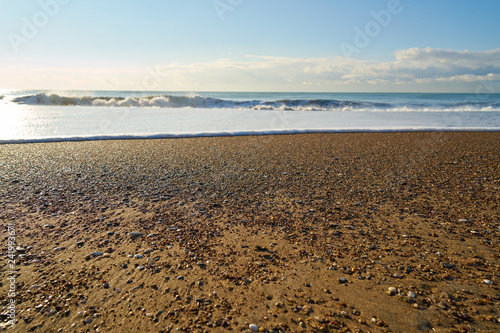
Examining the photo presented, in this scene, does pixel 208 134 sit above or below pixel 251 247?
above

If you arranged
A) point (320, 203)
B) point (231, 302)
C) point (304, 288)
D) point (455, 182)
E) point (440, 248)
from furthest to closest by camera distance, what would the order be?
1. point (455, 182)
2. point (320, 203)
3. point (440, 248)
4. point (304, 288)
5. point (231, 302)

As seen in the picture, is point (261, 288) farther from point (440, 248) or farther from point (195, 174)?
point (195, 174)

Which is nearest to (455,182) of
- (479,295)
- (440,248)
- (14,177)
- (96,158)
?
(440,248)

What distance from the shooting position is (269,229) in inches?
128

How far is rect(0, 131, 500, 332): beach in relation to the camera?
204 cm

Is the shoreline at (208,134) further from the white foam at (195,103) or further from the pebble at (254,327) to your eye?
the white foam at (195,103)

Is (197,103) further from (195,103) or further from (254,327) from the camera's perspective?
(254,327)

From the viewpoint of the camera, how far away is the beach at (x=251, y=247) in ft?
6.70

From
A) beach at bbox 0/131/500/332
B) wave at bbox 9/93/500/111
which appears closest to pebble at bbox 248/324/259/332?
beach at bbox 0/131/500/332

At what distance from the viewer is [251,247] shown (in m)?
2.89

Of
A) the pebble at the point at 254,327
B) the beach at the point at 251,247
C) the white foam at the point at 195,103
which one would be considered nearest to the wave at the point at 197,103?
the white foam at the point at 195,103

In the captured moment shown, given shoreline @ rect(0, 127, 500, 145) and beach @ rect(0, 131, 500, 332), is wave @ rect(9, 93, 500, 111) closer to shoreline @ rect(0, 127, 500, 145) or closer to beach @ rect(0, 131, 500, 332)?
shoreline @ rect(0, 127, 500, 145)

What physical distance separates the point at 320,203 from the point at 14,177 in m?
5.34

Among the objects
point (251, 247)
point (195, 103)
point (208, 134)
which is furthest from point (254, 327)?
point (195, 103)
